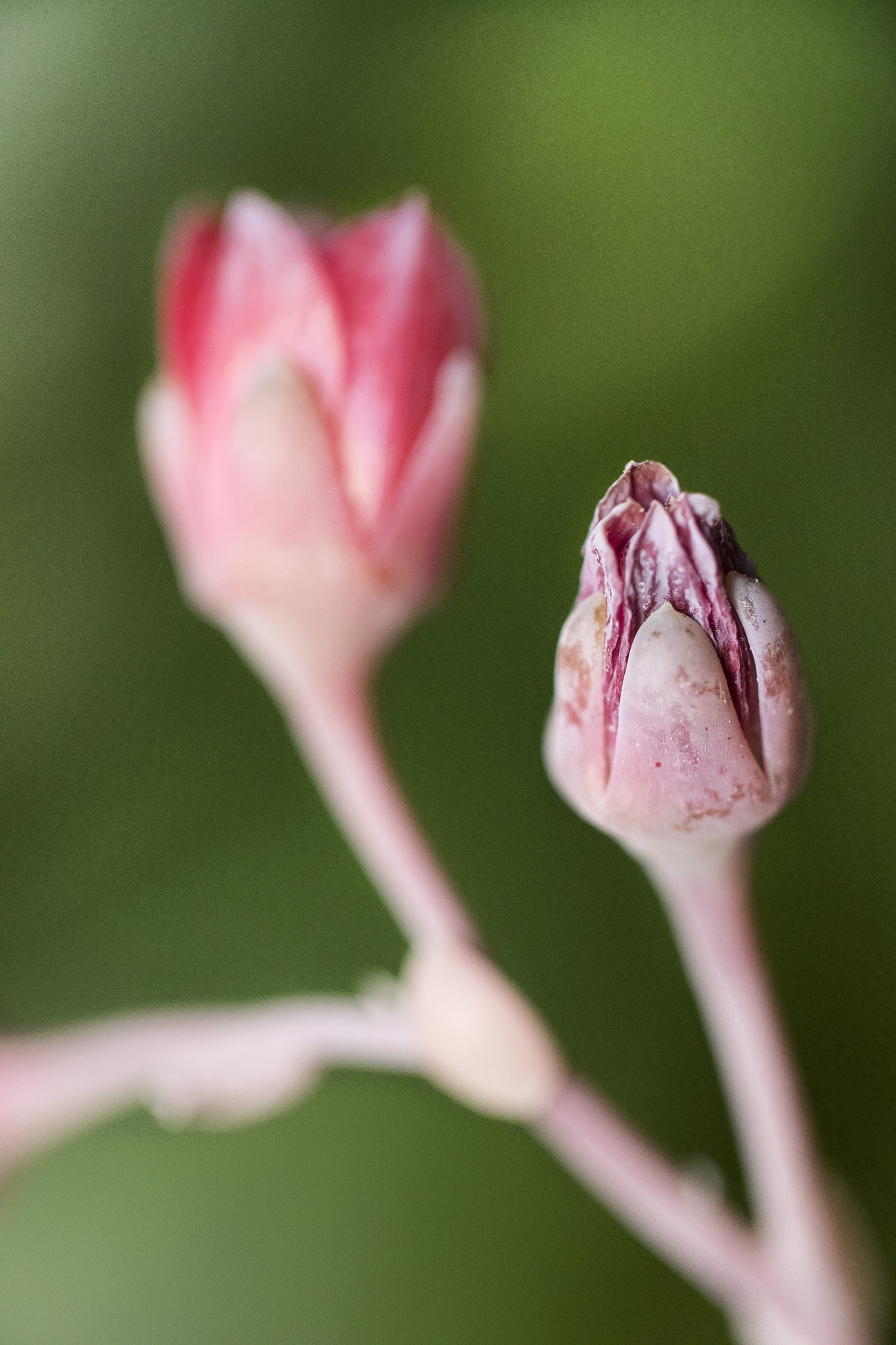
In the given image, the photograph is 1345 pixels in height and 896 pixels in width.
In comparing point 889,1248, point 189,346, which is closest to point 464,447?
point 189,346

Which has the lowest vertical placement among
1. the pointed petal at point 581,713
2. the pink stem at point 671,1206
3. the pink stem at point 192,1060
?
the pink stem at point 671,1206

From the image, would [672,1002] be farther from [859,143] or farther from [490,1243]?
[859,143]

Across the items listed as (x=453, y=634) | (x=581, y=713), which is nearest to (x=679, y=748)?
(x=581, y=713)

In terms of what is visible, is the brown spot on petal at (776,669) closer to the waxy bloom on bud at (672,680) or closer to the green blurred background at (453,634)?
the waxy bloom on bud at (672,680)

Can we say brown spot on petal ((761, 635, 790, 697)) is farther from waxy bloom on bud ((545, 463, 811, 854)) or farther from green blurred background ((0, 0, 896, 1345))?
green blurred background ((0, 0, 896, 1345))

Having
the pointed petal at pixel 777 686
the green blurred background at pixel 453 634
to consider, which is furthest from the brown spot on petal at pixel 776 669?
the green blurred background at pixel 453 634

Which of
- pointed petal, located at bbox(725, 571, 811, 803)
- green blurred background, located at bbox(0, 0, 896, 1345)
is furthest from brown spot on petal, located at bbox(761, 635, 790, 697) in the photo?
green blurred background, located at bbox(0, 0, 896, 1345)
